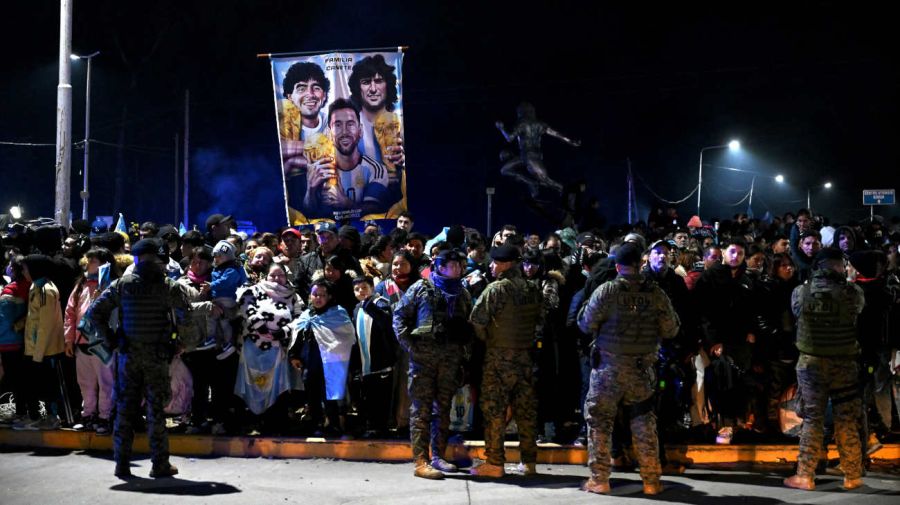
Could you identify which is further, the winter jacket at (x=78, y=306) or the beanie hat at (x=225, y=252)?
the winter jacket at (x=78, y=306)

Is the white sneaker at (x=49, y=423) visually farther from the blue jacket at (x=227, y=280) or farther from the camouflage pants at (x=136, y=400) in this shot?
the blue jacket at (x=227, y=280)

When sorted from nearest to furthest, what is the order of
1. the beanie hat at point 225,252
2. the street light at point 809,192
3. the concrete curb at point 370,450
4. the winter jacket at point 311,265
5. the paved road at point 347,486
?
the paved road at point 347,486
the concrete curb at point 370,450
the beanie hat at point 225,252
the winter jacket at point 311,265
the street light at point 809,192

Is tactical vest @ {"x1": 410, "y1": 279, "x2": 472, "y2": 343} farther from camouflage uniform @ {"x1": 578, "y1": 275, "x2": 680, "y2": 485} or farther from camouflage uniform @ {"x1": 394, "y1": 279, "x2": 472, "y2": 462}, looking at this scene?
camouflage uniform @ {"x1": 578, "y1": 275, "x2": 680, "y2": 485}

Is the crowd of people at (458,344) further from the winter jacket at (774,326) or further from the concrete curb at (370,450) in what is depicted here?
the concrete curb at (370,450)

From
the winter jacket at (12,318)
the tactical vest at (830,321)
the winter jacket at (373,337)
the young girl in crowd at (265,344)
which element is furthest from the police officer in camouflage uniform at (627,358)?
the winter jacket at (12,318)

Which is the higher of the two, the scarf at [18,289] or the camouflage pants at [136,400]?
the scarf at [18,289]

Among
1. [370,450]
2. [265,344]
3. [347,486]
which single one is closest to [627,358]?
[347,486]

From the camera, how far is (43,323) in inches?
378

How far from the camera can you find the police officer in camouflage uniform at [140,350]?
8086 mm

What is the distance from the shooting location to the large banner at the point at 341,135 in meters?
13.0

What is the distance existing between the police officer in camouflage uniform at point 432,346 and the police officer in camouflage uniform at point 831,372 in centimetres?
307

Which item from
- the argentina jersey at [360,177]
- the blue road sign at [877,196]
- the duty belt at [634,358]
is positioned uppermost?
the blue road sign at [877,196]

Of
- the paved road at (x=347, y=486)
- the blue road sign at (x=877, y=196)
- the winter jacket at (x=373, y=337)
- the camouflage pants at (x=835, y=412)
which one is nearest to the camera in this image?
the paved road at (x=347, y=486)

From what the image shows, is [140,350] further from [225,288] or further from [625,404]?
[625,404]
